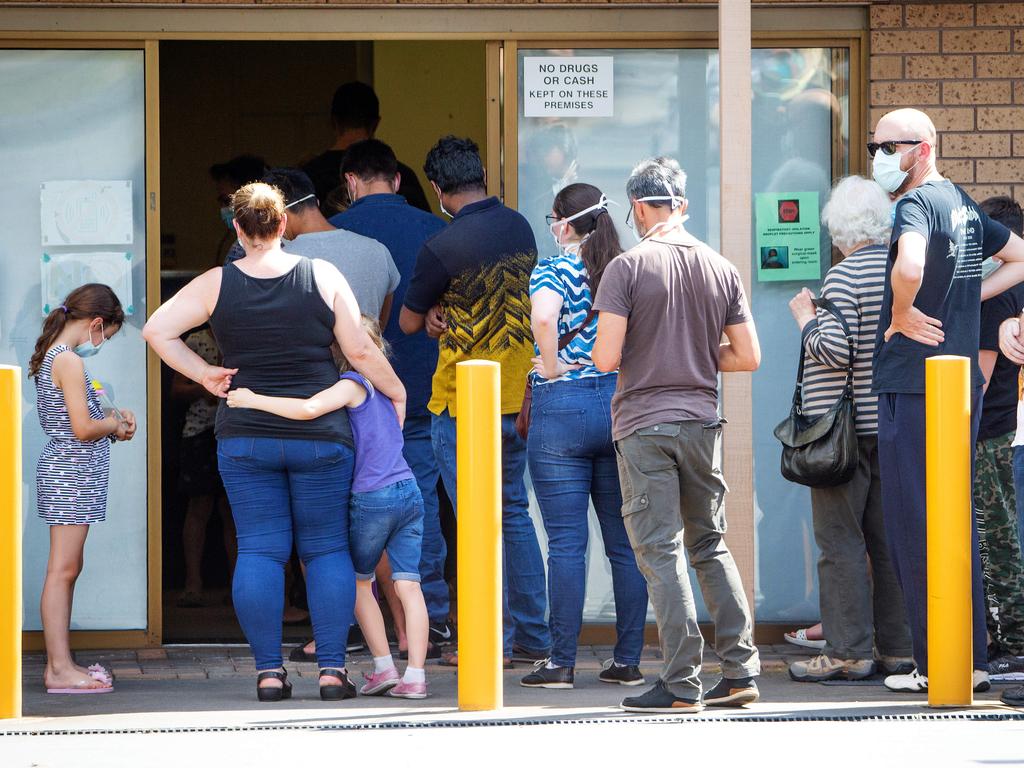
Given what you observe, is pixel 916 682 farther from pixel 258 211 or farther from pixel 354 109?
pixel 354 109

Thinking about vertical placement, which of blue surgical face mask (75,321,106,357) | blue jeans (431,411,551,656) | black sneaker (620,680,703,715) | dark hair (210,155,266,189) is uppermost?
dark hair (210,155,266,189)

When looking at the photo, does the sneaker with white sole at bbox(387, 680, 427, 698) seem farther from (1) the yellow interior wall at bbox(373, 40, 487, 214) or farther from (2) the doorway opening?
(1) the yellow interior wall at bbox(373, 40, 487, 214)

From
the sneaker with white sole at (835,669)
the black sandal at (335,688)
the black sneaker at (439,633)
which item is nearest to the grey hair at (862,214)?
the sneaker with white sole at (835,669)

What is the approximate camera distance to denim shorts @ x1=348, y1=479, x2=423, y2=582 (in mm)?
5727

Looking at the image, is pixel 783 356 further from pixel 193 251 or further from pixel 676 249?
pixel 193 251

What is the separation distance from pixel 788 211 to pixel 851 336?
117cm

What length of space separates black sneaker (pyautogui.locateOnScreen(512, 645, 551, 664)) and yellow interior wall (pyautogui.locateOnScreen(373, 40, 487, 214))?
4279 millimetres

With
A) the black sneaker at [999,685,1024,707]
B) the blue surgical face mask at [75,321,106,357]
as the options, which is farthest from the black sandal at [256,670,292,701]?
the black sneaker at [999,685,1024,707]

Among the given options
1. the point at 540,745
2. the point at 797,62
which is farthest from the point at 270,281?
the point at 797,62

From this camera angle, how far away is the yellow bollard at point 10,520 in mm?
5160

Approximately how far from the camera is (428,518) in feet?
22.0

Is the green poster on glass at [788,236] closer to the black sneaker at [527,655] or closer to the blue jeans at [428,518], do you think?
the blue jeans at [428,518]

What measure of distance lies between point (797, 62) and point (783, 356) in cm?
126

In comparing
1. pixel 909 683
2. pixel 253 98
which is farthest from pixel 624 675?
pixel 253 98
